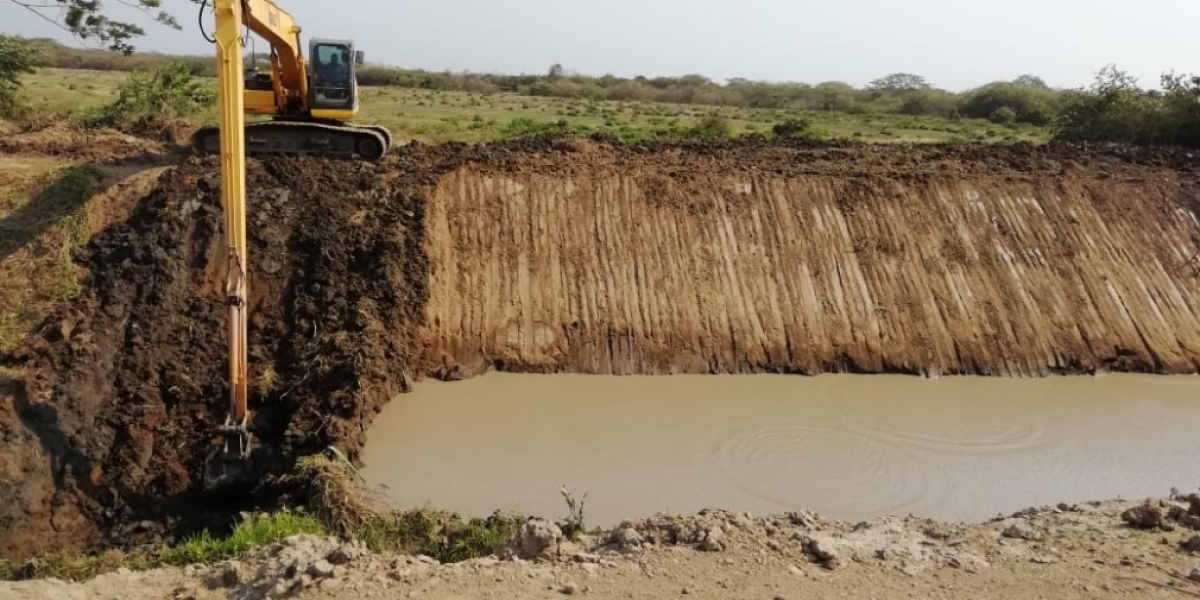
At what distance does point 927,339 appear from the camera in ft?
43.2

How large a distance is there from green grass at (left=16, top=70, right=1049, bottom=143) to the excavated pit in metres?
5.43

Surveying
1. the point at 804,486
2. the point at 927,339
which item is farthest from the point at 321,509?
the point at 927,339

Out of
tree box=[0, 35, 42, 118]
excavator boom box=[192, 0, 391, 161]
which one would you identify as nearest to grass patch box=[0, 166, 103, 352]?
excavator boom box=[192, 0, 391, 161]

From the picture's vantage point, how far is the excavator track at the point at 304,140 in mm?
14883

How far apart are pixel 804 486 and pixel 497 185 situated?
7.57m

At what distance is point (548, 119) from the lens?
90.3ft

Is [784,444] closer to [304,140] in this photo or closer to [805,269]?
Result: [805,269]

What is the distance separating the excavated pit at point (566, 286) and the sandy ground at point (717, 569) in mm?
2161

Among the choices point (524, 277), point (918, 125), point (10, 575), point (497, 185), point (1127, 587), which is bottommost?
point (10, 575)

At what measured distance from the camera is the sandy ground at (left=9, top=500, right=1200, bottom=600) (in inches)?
248

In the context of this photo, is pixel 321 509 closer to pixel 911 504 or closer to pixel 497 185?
pixel 911 504

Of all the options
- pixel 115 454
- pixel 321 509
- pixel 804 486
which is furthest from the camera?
pixel 804 486

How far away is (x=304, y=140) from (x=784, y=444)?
10052 mm

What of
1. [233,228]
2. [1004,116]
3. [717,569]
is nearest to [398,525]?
[717,569]
